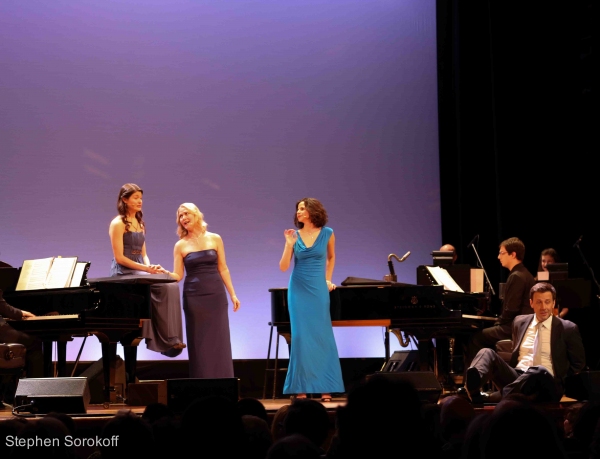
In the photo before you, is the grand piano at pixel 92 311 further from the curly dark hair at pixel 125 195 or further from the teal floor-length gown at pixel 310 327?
the teal floor-length gown at pixel 310 327

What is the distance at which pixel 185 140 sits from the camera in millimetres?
8695

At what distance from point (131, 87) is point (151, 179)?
102 cm

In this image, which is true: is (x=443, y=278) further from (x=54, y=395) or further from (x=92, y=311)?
(x=54, y=395)

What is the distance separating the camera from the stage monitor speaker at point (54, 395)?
4.78 m

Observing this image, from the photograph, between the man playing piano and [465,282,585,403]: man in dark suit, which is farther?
the man playing piano

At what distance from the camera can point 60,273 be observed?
21.0ft

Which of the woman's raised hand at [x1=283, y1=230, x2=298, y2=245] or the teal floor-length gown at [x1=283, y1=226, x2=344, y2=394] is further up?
the woman's raised hand at [x1=283, y1=230, x2=298, y2=245]

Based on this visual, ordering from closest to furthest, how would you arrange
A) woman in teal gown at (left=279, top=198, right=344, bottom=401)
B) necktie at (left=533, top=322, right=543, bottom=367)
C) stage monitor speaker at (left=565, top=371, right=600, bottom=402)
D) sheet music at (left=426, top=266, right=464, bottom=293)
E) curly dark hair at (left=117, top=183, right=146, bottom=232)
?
stage monitor speaker at (left=565, top=371, right=600, bottom=402) < necktie at (left=533, top=322, right=543, bottom=367) < woman in teal gown at (left=279, top=198, right=344, bottom=401) < curly dark hair at (left=117, top=183, right=146, bottom=232) < sheet music at (left=426, top=266, right=464, bottom=293)

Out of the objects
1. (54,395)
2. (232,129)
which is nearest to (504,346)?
(232,129)

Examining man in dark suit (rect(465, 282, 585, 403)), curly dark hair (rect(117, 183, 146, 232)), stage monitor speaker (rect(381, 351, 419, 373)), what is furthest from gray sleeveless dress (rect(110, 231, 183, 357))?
man in dark suit (rect(465, 282, 585, 403))

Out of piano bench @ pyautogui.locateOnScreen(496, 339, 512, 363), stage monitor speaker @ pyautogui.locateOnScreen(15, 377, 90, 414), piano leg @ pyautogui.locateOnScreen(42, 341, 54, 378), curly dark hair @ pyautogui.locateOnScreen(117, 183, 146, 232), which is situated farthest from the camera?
piano bench @ pyautogui.locateOnScreen(496, 339, 512, 363)

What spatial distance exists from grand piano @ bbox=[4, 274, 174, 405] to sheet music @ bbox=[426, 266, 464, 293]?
250 centimetres

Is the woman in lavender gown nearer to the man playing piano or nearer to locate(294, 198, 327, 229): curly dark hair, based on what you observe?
locate(294, 198, 327, 229): curly dark hair

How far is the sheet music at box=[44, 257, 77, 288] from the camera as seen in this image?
633 cm
